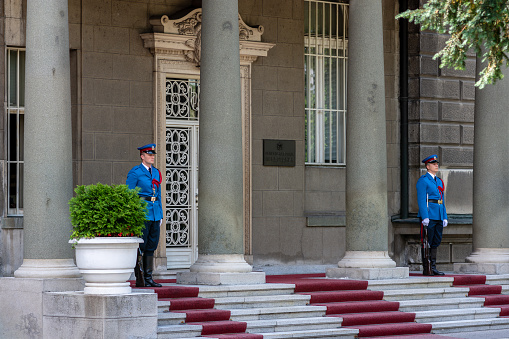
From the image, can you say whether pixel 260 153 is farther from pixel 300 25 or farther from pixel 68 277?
pixel 68 277

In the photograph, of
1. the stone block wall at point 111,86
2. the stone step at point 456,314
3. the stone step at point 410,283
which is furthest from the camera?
the stone block wall at point 111,86

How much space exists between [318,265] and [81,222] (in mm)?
7663

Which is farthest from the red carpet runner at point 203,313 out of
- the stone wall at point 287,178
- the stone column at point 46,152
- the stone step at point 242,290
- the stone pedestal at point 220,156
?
the stone wall at point 287,178

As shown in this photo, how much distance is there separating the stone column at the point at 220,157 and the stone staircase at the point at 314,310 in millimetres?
532

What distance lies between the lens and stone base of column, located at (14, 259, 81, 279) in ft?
35.0

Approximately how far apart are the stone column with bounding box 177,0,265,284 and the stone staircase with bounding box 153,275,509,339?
53 centimetres

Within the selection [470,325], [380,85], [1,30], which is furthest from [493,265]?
[1,30]

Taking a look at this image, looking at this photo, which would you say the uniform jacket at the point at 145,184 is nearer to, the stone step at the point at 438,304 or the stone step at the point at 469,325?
the stone step at the point at 438,304

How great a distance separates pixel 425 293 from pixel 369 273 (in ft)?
2.74

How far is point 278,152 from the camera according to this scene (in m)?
16.5

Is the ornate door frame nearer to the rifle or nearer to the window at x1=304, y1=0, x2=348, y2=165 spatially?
the window at x1=304, y1=0, x2=348, y2=165

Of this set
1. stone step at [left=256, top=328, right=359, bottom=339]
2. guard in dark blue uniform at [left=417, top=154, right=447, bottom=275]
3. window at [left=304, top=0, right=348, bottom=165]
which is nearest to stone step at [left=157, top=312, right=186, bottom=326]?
stone step at [left=256, top=328, right=359, bottom=339]

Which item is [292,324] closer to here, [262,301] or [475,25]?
[262,301]

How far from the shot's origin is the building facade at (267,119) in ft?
47.3
